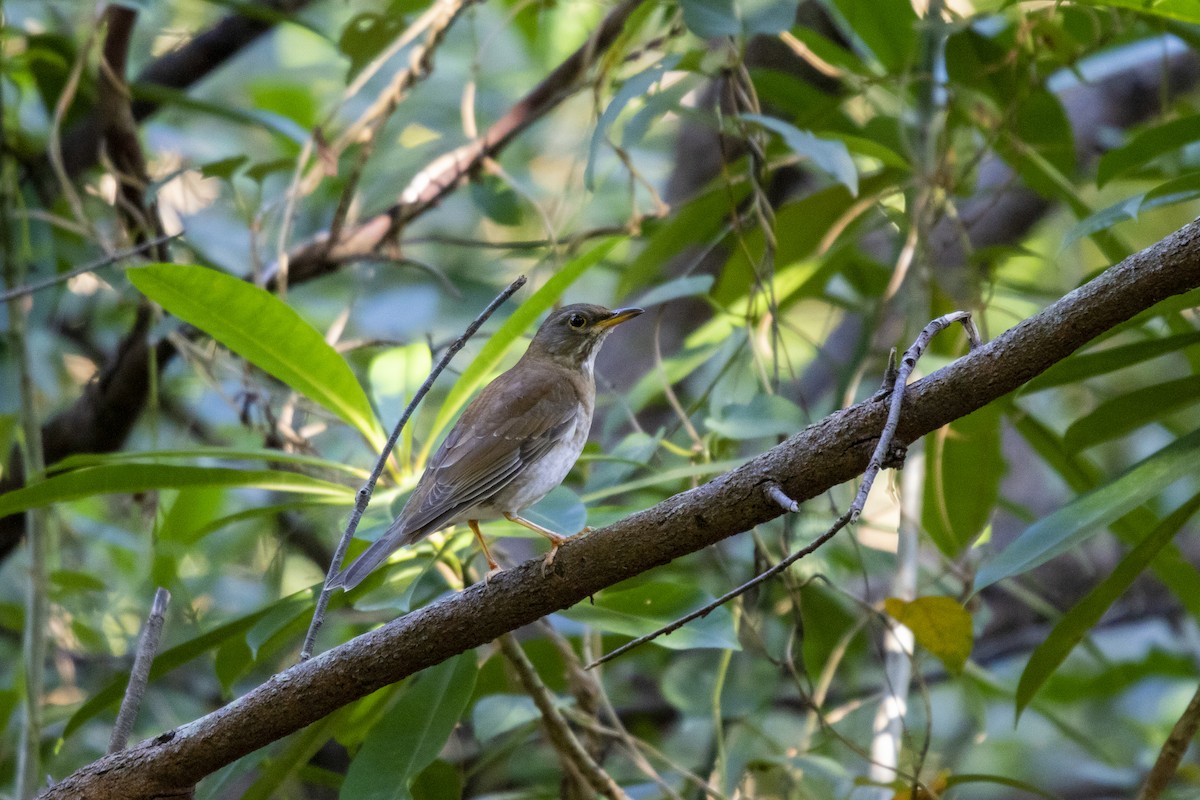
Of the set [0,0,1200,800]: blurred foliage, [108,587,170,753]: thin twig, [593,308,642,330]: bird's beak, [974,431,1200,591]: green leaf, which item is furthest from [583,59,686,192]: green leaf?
[108,587,170,753]: thin twig

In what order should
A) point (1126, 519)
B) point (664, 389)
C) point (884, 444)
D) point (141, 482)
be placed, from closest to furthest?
1. point (884, 444)
2. point (141, 482)
3. point (1126, 519)
4. point (664, 389)

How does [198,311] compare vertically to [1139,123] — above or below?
below

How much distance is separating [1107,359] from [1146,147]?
30.4 inches

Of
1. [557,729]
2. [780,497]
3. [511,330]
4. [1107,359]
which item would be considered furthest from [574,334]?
[780,497]

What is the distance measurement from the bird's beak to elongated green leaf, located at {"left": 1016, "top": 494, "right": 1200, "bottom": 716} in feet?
5.40

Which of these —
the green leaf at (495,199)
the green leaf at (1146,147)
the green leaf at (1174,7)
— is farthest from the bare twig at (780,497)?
the green leaf at (495,199)

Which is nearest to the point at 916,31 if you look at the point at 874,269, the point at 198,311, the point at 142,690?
the point at 874,269

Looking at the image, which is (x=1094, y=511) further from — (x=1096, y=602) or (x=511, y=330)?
(x=511, y=330)

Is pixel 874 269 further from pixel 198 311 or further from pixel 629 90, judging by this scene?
pixel 198 311

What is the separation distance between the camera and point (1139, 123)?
5824mm

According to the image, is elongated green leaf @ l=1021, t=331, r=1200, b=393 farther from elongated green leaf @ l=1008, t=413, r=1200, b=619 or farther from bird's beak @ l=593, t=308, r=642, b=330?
bird's beak @ l=593, t=308, r=642, b=330

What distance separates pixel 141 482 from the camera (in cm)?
323

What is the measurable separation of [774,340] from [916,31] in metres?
1.28

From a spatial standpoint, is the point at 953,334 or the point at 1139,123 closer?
the point at 953,334
